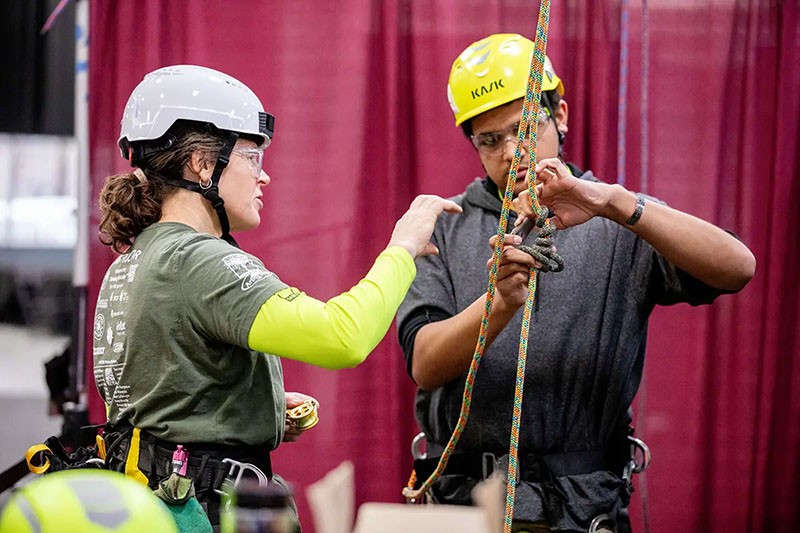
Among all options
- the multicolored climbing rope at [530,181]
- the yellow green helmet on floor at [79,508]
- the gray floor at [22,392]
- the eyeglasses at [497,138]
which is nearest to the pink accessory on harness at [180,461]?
the multicolored climbing rope at [530,181]

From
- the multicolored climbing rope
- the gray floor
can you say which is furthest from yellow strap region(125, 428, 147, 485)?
the gray floor

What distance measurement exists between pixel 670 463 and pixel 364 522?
240 centimetres

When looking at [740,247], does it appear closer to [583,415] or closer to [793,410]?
[583,415]

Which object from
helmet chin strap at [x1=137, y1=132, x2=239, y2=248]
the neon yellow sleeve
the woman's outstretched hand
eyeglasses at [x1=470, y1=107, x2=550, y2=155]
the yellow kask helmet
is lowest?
the neon yellow sleeve

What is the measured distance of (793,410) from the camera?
2811 mm

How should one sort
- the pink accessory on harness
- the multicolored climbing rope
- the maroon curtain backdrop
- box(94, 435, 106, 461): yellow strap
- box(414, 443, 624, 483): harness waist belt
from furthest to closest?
the maroon curtain backdrop → box(414, 443, 624, 483): harness waist belt → box(94, 435, 106, 461): yellow strap → the pink accessory on harness → the multicolored climbing rope

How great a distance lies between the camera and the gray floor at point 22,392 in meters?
4.82

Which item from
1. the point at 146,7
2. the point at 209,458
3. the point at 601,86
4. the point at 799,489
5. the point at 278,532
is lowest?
the point at 799,489

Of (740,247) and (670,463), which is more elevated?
(740,247)

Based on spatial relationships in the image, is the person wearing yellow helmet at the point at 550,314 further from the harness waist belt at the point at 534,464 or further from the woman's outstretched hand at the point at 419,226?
the woman's outstretched hand at the point at 419,226

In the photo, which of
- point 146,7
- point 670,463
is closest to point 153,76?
point 146,7

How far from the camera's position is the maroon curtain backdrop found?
276cm

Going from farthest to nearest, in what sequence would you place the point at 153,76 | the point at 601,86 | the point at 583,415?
the point at 601,86 → the point at 583,415 → the point at 153,76

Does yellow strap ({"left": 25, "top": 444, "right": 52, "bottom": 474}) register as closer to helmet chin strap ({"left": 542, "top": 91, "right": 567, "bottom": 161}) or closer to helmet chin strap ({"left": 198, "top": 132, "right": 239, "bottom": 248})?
helmet chin strap ({"left": 198, "top": 132, "right": 239, "bottom": 248})
